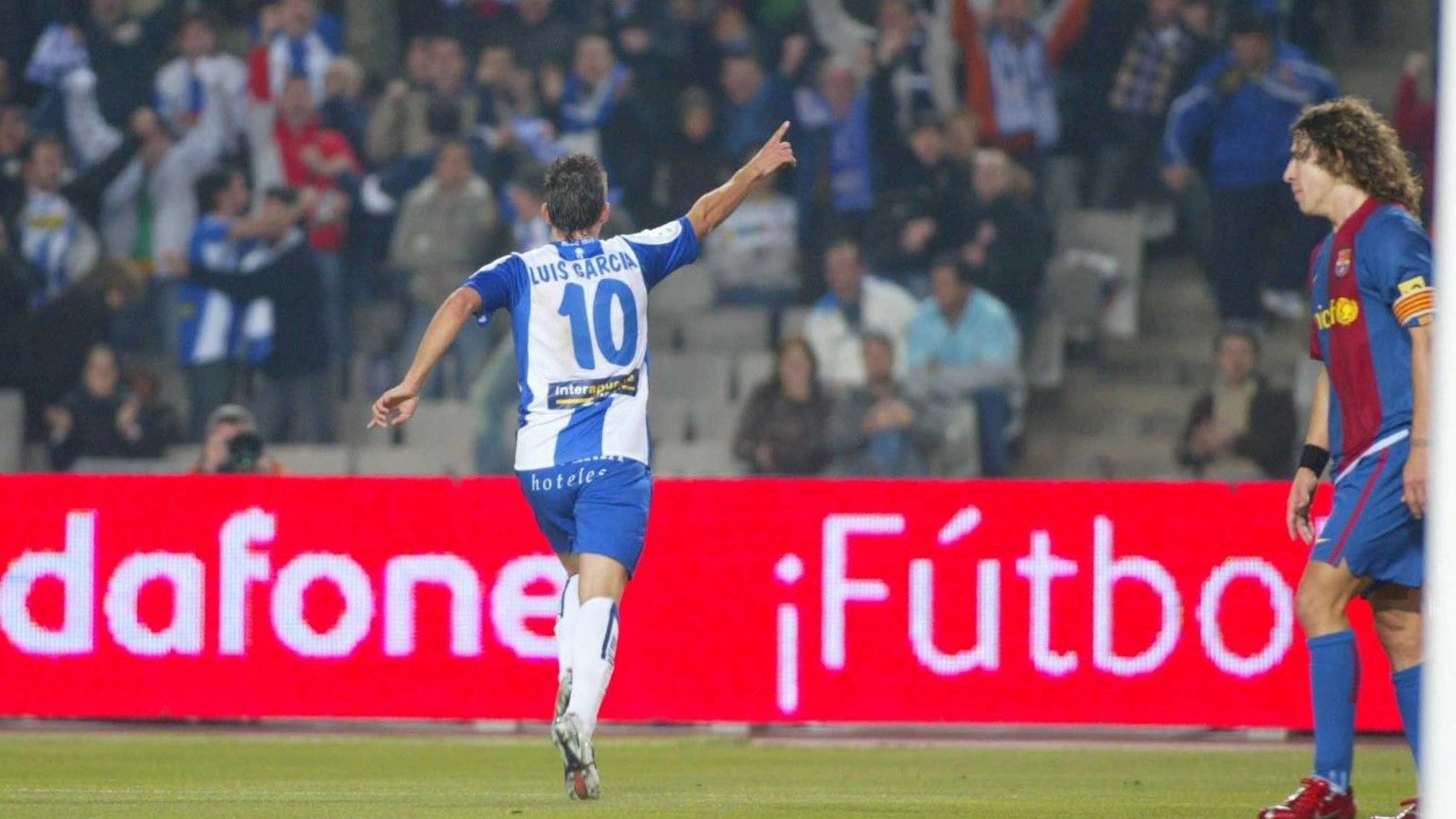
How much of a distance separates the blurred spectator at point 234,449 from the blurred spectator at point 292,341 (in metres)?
2.57

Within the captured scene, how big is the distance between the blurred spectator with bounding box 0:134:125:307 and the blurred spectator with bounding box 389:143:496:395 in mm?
2201

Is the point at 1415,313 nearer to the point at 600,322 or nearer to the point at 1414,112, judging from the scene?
the point at 600,322

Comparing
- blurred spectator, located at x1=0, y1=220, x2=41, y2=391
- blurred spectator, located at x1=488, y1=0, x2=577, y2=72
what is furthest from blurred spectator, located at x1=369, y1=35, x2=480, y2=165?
blurred spectator, located at x1=0, y1=220, x2=41, y2=391

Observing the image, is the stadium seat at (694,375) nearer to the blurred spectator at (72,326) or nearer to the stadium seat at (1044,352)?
the stadium seat at (1044,352)

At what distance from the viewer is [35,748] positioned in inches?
381

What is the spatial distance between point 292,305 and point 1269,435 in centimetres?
659

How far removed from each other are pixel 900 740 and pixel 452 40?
776cm

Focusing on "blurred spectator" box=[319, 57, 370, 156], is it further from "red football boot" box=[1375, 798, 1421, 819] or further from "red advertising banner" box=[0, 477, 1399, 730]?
"red football boot" box=[1375, 798, 1421, 819]

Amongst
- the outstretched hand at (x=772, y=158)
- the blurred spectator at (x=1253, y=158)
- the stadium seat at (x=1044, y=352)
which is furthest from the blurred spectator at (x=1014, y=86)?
the outstretched hand at (x=772, y=158)

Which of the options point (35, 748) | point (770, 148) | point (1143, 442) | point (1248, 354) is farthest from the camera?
point (1143, 442)

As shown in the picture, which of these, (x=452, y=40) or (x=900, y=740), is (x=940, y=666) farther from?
(x=452, y=40)

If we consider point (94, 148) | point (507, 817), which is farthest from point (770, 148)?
point (94, 148)

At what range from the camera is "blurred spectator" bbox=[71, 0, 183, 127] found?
16.5 m

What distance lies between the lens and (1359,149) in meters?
6.41
